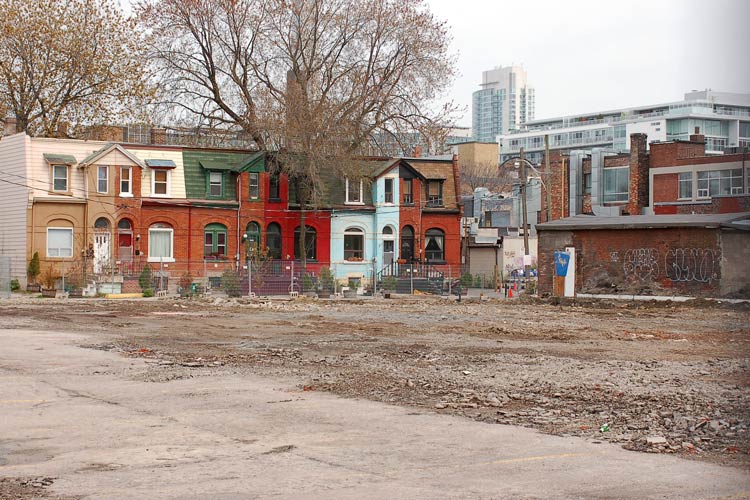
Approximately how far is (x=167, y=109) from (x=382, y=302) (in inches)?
935

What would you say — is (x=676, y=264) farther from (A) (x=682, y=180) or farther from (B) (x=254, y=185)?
(B) (x=254, y=185)

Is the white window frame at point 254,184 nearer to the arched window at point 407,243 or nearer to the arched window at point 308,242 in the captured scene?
the arched window at point 308,242

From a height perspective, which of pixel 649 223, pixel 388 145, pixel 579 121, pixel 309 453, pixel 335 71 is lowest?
pixel 309 453

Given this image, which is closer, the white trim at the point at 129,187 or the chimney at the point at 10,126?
the white trim at the point at 129,187

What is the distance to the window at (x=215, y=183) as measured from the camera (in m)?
59.4

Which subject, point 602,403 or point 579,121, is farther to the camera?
point 579,121

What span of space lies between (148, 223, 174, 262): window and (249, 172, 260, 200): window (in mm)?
6006

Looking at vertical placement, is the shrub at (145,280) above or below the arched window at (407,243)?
below

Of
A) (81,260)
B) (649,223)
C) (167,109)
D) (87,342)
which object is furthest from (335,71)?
(87,342)

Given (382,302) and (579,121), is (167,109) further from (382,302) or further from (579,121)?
(579,121)

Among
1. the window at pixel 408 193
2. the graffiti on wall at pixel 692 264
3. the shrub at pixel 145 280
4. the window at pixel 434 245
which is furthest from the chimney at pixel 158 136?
the graffiti on wall at pixel 692 264

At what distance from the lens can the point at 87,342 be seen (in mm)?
23891

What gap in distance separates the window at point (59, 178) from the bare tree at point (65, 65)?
6.30 meters

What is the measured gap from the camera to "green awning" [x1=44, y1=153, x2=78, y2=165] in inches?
2110
